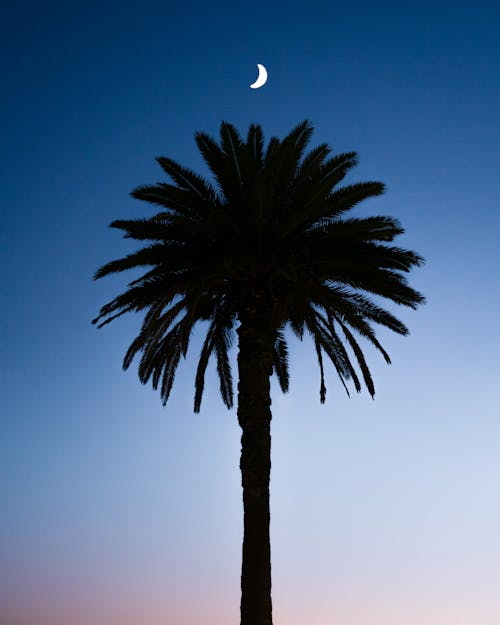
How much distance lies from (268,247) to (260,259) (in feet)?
1.10

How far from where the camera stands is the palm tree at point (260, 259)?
15.4 m

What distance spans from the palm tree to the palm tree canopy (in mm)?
28

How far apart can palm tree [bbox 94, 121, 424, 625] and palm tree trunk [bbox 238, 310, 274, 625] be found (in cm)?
3

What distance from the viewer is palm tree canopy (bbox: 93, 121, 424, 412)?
15.6 meters

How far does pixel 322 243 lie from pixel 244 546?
6560mm

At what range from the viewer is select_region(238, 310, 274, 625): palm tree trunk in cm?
1386

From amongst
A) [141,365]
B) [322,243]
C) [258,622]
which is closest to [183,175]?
[322,243]

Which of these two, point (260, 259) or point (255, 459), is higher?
point (260, 259)

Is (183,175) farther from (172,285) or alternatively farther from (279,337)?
(279,337)

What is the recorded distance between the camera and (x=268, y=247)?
51.9ft

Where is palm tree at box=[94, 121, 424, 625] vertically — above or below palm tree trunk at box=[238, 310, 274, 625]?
above

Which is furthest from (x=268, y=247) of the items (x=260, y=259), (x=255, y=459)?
(x=255, y=459)

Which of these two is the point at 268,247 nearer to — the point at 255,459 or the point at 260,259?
the point at 260,259

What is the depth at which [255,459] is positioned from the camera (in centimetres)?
1509
